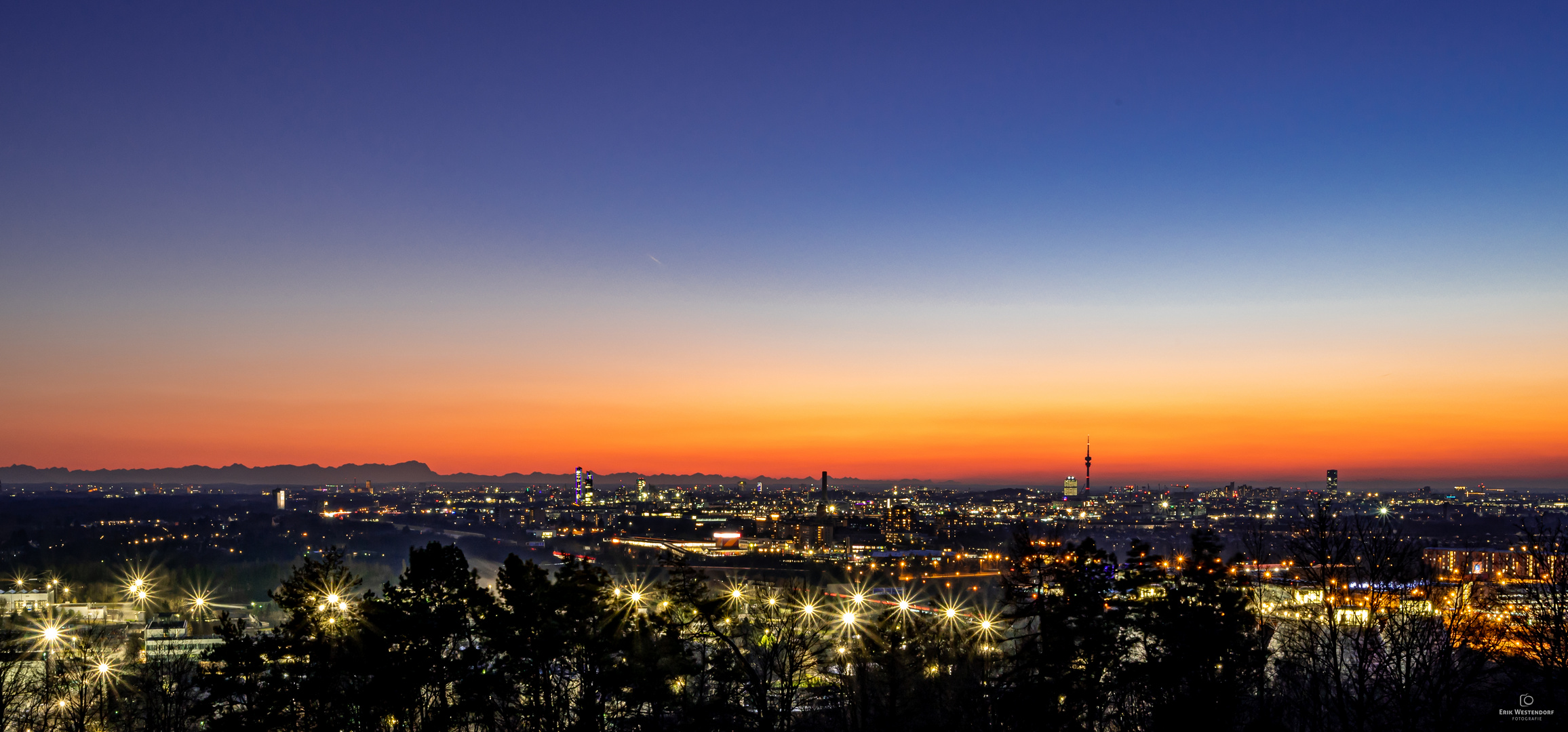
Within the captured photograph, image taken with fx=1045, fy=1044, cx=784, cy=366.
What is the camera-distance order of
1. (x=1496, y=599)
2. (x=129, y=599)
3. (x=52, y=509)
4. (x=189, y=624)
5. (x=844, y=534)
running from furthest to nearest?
(x=52, y=509) → (x=844, y=534) → (x=129, y=599) → (x=189, y=624) → (x=1496, y=599)

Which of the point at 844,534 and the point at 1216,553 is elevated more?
the point at 1216,553

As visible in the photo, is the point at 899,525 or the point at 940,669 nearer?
the point at 940,669

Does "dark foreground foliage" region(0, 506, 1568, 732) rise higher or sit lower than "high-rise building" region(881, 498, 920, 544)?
higher

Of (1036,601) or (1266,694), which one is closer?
(1036,601)

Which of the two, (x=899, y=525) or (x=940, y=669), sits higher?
(x=940, y=669)

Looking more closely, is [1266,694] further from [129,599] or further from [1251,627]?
[129,599]

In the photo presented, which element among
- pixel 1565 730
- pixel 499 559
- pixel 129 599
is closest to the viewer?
pixel 1565 730

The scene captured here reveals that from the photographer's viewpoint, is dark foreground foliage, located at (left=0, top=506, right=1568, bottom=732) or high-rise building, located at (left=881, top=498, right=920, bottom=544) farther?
high-rise building, located at (left=881, top=498, right=920, bottom=544)

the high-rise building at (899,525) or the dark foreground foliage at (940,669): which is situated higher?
the dark foreground foliage at (940,669)

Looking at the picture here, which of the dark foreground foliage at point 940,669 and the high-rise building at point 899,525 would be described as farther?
the high-rise building at point 899,525

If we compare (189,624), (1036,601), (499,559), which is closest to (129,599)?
(189,624)

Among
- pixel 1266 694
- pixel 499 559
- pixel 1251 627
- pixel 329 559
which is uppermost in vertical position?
pixel 329 559
